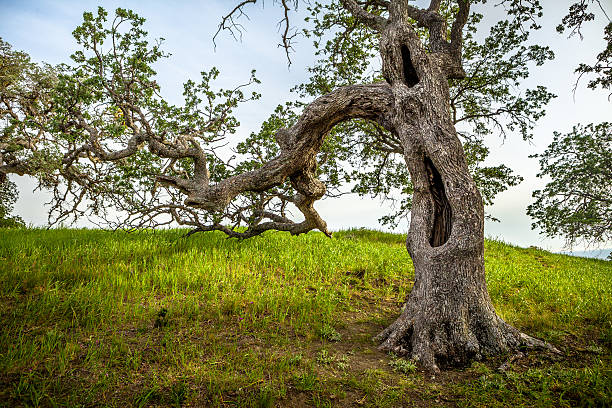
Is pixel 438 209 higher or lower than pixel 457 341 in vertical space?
higher

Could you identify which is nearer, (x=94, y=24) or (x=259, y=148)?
(x=94, y=24)

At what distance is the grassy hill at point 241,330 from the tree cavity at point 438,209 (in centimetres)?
190

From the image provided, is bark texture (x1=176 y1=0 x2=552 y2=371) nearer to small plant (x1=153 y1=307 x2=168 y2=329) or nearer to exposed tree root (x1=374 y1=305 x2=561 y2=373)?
exposed tree root (x1=374 y1=305 x2=561 y2=373)

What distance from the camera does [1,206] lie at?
1741 centimetres

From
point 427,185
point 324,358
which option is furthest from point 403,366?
point 427,185

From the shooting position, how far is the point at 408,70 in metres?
6.89

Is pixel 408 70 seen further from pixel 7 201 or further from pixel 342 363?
pixel 7 201

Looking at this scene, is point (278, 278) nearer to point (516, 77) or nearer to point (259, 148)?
point (259, 148)

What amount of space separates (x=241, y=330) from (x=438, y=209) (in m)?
3.98

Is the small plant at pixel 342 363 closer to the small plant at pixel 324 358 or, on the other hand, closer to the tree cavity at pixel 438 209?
the small plant at pixel 324 358

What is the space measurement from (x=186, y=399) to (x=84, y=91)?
7.51m

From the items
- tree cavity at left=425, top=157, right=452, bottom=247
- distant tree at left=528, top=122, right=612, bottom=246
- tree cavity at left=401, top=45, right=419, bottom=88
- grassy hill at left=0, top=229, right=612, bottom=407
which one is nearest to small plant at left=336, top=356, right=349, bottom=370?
grassy hill at left=0, top=229, right=612, bottom=407

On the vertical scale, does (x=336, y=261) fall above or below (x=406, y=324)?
above

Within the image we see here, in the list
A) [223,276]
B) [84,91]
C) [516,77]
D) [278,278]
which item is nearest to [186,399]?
[223,276]
